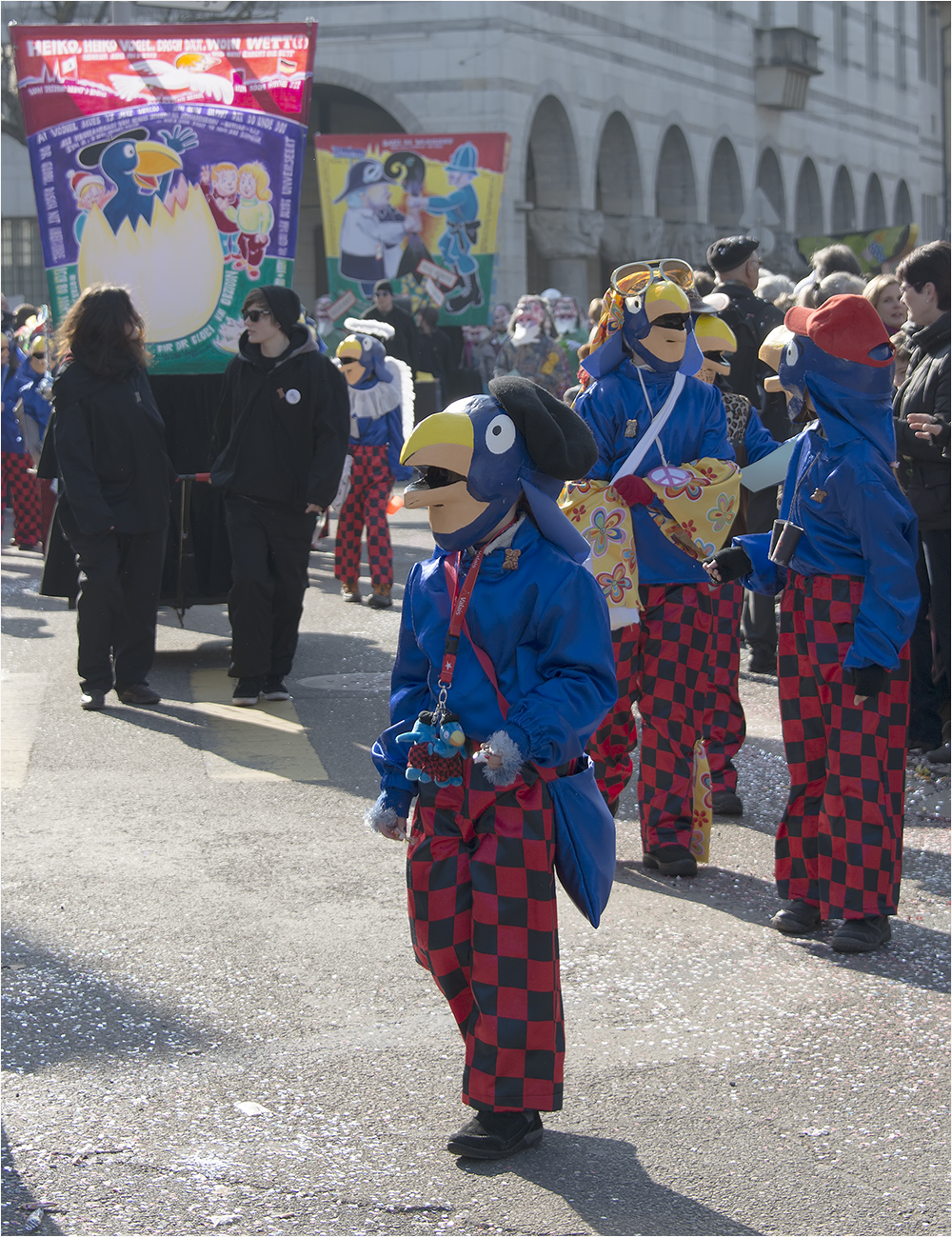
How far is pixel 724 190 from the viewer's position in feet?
133

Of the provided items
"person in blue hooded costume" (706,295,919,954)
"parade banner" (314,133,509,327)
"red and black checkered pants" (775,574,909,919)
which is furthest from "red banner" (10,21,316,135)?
"parade banner" (314,133,509,327)

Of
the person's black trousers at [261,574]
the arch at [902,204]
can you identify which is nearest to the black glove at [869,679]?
the person's black trousers at [261,574]

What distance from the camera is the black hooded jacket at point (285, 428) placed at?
311 inches

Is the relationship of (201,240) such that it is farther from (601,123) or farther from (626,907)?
(601,123)

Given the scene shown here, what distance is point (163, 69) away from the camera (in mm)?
9250

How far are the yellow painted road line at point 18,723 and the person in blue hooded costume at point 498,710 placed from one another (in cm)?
351

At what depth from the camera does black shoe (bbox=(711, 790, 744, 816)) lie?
6484mm

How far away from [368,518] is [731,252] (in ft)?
11.4

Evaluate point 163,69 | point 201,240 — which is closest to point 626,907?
point 201,240

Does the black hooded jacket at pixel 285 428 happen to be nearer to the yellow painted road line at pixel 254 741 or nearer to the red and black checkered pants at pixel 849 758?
the yellow painted road line at pixel 254 741

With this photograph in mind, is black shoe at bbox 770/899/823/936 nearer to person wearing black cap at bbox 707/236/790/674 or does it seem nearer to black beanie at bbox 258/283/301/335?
person wearing black cap at bbox 707/236/790/674

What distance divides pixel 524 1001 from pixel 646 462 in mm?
2521

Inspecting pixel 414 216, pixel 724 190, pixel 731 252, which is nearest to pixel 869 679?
pixel 731 252

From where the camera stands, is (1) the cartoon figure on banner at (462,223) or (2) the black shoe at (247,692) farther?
(1) the cartoon figure on banner at (462,223)
